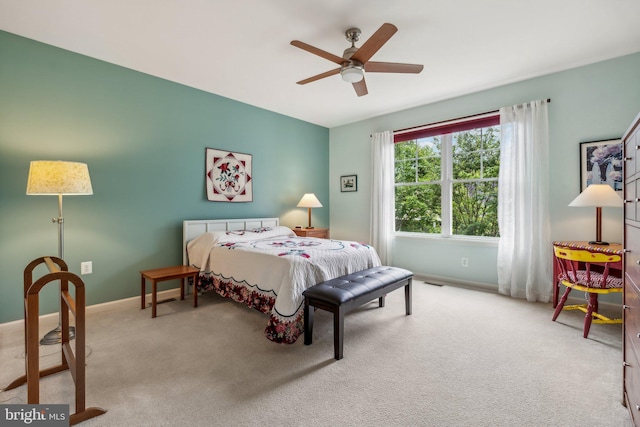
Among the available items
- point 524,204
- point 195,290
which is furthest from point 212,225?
point 524,204

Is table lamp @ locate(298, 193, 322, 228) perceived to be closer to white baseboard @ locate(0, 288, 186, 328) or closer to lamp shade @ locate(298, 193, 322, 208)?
lamp shade @ locate(298, 193, 322, 208)

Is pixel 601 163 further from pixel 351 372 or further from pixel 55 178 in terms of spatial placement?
pixel 55 178

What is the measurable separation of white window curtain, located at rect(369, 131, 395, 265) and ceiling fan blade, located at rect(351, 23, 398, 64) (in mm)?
2379

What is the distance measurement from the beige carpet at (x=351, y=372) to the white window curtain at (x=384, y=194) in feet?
6.14

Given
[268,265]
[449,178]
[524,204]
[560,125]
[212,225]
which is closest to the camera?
[268,265]

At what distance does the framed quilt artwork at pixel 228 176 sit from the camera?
153 inches

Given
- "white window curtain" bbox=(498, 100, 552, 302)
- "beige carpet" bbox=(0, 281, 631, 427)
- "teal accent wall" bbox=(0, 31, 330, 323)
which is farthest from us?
"white window curtain" bbox=(498, 100, 552, 302)

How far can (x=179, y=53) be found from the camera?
2.89 metres

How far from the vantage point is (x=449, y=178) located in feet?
13.9

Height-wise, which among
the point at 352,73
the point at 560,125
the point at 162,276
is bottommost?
the point at 162,276

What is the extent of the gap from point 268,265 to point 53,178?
1.75 m

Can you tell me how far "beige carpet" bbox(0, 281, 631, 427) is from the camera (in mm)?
1521

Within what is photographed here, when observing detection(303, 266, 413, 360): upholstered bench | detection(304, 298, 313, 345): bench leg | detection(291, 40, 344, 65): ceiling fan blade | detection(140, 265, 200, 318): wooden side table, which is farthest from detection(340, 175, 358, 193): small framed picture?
detection(304, 298, 313, 345): bench leg

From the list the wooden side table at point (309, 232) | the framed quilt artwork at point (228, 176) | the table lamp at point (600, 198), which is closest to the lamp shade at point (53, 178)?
the framed quilt artwork at point (228, 176)
